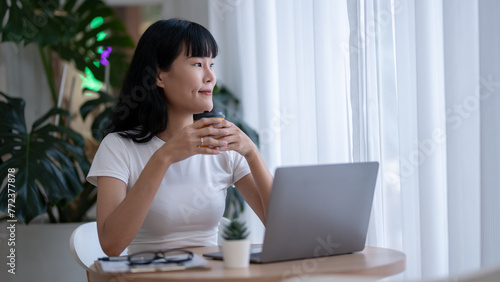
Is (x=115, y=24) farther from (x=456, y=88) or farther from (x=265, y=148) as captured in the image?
(x=456, y=88)

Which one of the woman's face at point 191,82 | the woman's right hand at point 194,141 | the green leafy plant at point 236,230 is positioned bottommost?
the green leafy plant at point 236,230

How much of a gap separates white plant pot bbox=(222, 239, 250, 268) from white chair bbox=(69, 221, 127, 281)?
604 mm

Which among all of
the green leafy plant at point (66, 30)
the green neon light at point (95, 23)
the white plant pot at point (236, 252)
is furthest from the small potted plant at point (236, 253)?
the green neon light at point (95, 23)

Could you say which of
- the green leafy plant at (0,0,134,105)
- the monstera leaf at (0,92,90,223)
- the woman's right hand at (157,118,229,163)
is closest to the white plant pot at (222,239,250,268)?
the woman's right hand at (157,118,229,163)

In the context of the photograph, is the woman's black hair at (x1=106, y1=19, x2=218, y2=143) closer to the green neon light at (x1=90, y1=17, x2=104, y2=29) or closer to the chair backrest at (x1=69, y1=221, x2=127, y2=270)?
the chair backrest at (x1=69, y1=221, x2=127, y2=270)

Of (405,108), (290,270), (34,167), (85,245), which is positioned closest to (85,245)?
(85,245)

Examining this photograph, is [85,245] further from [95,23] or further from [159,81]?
[95,23]

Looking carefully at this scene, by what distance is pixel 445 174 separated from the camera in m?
1.86

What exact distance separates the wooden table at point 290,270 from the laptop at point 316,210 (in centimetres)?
3

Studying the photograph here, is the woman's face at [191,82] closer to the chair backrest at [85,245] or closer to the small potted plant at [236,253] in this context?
the chair backrest at [85,245]

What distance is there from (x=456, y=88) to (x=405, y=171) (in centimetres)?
36

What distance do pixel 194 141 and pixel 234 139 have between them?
122 millimetres

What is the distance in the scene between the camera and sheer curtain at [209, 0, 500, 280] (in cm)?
169

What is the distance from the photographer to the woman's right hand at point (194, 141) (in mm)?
1498
